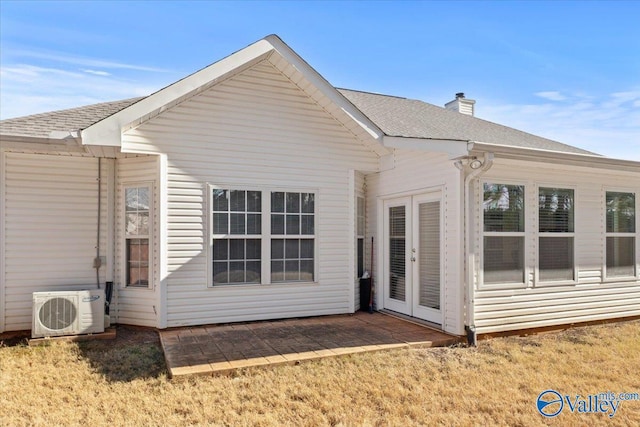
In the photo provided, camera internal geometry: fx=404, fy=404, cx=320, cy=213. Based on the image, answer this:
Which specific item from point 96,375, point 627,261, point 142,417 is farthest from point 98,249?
point 627,261

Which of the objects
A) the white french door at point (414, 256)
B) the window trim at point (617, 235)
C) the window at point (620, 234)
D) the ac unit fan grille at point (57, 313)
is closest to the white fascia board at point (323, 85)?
the white french door at point (414, 256)

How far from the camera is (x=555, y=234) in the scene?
20.6 ft

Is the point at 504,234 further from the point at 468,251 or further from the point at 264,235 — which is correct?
the point at 264,235

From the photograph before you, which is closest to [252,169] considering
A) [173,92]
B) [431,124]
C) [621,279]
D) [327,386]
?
[173,92]

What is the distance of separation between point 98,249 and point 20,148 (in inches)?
71.0

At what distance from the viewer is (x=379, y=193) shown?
24.4ft

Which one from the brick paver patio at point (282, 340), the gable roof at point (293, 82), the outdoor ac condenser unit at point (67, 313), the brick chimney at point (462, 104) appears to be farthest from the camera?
the brick chimney at point (462, 104)

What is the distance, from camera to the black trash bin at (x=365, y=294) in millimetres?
7465

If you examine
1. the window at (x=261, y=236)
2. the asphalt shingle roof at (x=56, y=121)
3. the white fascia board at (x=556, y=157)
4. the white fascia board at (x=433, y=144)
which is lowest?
the window at (x=261, y=236)

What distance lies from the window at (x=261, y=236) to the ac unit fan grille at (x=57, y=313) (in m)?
1.97

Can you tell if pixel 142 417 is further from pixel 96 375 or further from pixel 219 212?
pixel 219 212

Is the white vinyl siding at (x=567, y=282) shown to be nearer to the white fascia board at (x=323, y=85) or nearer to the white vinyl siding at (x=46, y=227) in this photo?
the white fascia board at (x=323, y=85)

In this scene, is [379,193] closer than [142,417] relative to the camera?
No

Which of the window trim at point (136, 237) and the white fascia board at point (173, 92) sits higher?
the white fascia board at point (173, 92)
